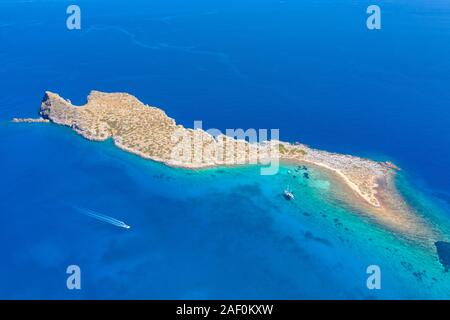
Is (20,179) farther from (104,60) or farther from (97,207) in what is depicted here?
(104,60)

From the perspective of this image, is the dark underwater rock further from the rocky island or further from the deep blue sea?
the rocky island

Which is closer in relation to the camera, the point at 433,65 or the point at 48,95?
the point at 48,95

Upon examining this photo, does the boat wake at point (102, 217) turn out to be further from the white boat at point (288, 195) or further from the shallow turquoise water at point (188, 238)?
the white boat at point (288, 195)

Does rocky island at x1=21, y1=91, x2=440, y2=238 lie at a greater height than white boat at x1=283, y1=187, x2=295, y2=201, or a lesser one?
greater

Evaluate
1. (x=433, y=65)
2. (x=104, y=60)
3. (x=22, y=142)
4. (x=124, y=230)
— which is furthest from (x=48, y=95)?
(x=433, y=65)

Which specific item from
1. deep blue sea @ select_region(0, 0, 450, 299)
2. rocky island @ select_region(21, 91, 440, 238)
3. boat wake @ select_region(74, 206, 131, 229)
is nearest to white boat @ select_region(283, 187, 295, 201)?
deep blue sea @ select_region(0, 0, 450, 299)

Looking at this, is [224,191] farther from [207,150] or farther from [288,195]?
[207,150]

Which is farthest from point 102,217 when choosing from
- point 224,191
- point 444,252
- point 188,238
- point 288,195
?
point 444,252
